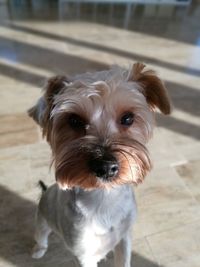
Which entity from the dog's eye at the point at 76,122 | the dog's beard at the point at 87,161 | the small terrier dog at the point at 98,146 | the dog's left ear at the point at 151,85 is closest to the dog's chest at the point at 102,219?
the small terrier dog at the point at 98,146

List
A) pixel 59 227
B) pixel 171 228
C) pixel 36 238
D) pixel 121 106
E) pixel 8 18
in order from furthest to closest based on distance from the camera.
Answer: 1. pixel 8 18
2. pixel 171 228
3. pixel 36 238
4. pixel 59 227
5. pixel 121 106

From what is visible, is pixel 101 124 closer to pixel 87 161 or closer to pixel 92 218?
pixel 87 161

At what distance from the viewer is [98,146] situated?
0.96m

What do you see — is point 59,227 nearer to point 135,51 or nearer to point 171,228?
point 171,228

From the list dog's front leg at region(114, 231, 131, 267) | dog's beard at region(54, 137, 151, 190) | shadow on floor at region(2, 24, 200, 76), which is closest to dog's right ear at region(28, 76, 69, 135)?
dog's beard at region(54, 137, 151, 190)

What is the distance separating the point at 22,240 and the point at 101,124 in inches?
37.0

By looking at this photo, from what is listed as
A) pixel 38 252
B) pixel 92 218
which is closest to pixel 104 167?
pixel 92 218

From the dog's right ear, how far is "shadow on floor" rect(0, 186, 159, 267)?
774 mm

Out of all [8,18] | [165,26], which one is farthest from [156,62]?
[8,18]

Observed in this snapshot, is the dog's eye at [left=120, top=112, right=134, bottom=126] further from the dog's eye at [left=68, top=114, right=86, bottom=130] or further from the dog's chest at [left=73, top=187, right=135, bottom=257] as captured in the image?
the dog's chest at [left=73, top=187, right=135, bottom=257]

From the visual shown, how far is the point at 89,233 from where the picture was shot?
1104 mm

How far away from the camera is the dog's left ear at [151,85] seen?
1113 millimetres

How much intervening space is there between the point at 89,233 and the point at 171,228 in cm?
73

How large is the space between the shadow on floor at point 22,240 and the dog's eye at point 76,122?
823mm
